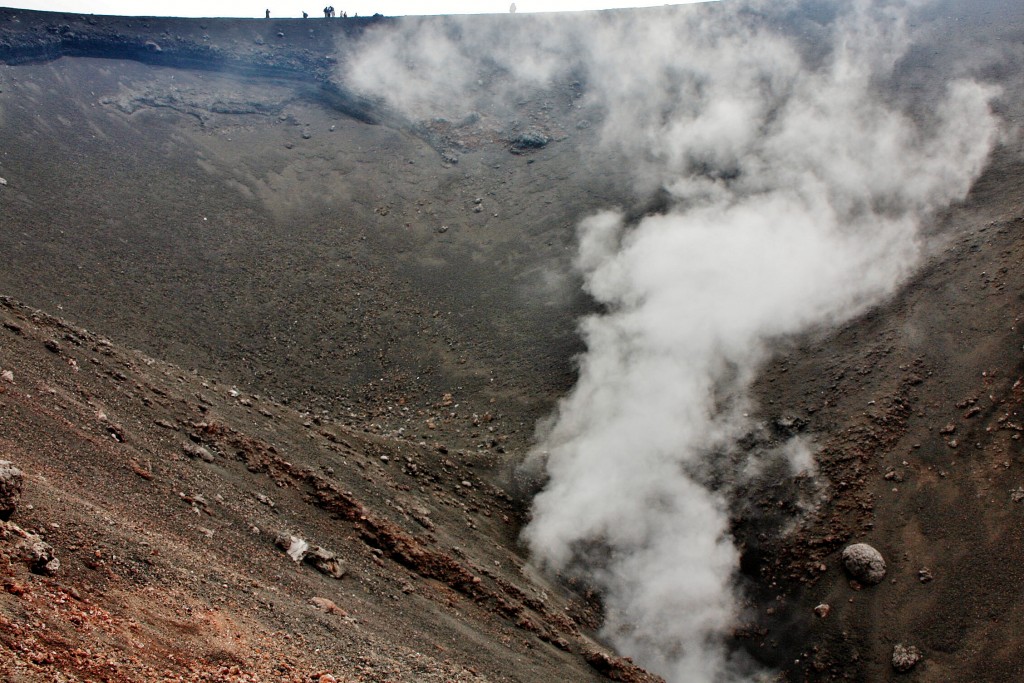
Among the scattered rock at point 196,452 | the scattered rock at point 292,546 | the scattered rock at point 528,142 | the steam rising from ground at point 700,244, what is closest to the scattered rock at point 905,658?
the steam rising from ground at point 700,244

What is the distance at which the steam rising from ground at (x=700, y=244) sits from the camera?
64.0 ft

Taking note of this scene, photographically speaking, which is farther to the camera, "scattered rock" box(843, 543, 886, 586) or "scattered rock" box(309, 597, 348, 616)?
"scattered rock" box(843, 543, 886, 586)

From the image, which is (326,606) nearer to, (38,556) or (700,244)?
(38,556)

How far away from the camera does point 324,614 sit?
12.7 meters

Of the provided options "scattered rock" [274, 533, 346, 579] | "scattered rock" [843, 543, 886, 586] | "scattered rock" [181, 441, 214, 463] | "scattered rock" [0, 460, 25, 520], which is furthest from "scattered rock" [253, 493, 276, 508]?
"scattered rock" [843, 543, 886, 586]

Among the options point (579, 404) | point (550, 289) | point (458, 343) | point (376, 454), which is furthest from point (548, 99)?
point (376, 454)

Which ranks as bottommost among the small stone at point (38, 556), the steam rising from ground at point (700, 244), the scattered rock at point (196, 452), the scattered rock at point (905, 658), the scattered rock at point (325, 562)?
the small stone at point (38, 556)

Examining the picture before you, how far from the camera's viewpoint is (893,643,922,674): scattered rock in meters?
16.2

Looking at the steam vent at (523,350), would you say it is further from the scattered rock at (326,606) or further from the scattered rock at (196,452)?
the scattered rock at (196,452)

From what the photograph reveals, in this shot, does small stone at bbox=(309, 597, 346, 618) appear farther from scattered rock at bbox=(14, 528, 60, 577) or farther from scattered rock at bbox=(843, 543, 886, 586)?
scattered rock at bbox=(843, 543, 886, 586)

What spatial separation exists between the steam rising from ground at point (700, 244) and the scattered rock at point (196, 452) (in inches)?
327

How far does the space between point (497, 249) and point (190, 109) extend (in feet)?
65.7

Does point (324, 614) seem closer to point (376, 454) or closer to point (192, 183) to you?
point (376, 454)

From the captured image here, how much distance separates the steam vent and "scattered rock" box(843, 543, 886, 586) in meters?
0.11
